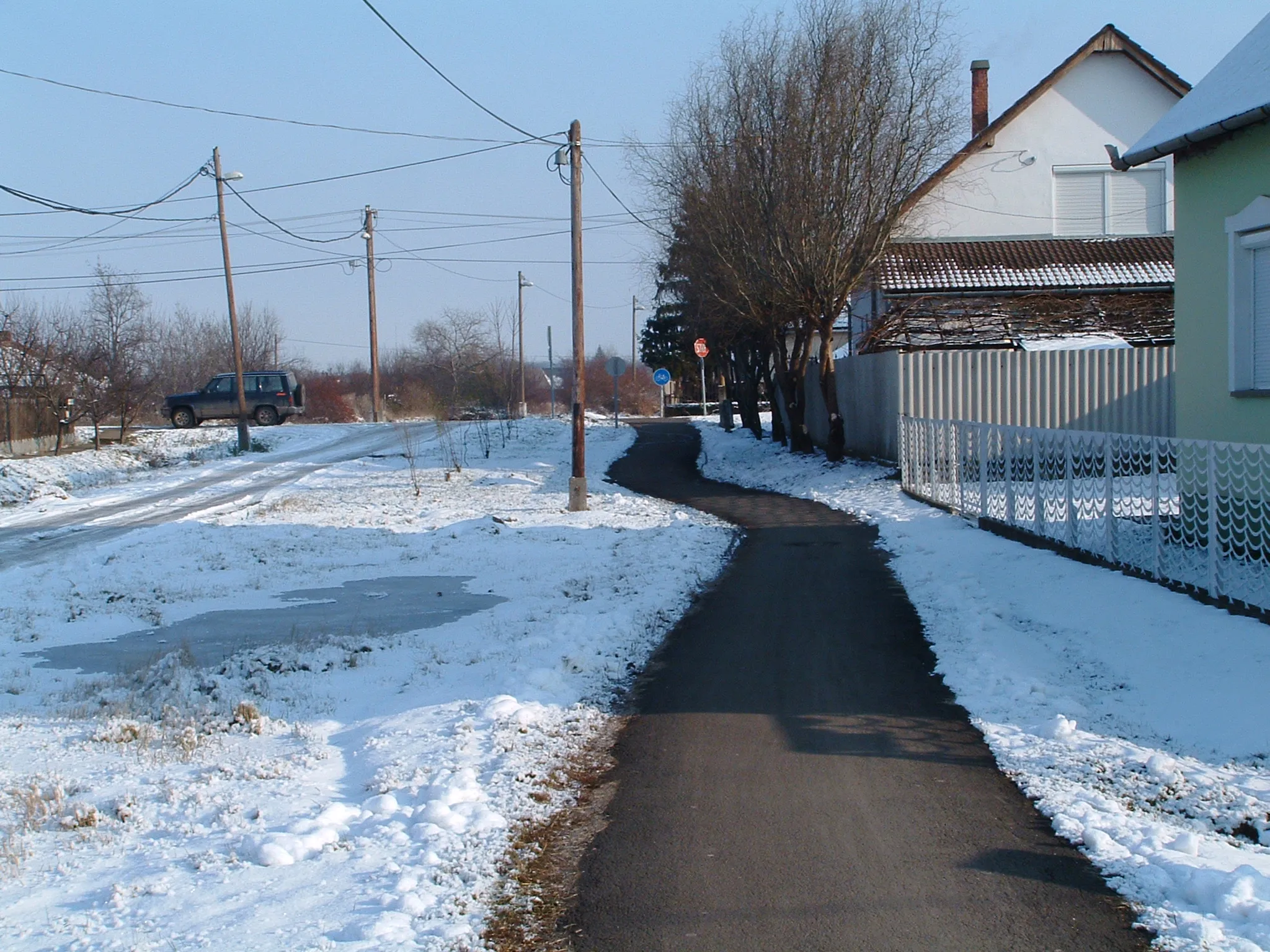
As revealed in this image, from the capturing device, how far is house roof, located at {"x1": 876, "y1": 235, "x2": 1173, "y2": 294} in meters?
24.5

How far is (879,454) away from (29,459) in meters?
19.9

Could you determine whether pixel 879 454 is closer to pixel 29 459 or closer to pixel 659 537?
pixel 659 537

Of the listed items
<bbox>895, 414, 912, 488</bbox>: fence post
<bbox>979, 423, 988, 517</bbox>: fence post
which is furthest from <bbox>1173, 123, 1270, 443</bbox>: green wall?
<bbox>895, 414, 912, 488</bbox>: fence post

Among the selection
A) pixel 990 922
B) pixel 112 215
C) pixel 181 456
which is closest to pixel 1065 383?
pixel 990 922

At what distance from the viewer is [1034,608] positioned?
9.09m

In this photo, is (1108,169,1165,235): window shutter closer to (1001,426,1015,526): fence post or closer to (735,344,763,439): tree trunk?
(735,344,763,439): tree trunk

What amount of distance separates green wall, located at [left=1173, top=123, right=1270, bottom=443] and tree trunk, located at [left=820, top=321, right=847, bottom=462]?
36.3 ft

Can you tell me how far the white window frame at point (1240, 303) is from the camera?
10469mm

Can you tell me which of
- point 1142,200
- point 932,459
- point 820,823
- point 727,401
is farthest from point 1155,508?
point 727,401

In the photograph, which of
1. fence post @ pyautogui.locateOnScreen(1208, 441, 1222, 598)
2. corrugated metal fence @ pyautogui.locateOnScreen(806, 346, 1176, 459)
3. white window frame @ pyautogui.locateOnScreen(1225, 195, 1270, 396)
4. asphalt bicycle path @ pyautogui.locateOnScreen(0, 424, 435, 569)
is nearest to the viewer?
fence post @ pyautogui.locateOnScreen(1208, 441, 1222, 598)

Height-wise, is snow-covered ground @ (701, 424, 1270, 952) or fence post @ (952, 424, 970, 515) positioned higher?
fence post @ (952, 424, 970, 515)

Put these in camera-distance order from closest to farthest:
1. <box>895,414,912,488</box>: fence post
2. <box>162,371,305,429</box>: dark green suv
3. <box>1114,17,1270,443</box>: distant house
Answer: <box>1114,17,1270,443</box>: distant house, <box>895,414,912,488</box>: fence post, <box>162,371,305,429</box>: dark green suv

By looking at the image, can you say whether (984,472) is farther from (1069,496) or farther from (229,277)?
(229,277)

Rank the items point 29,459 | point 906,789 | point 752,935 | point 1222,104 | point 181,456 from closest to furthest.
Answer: point 752,935 < point 906,789 < point 1222,104 < point 29,459 < point 181,456
